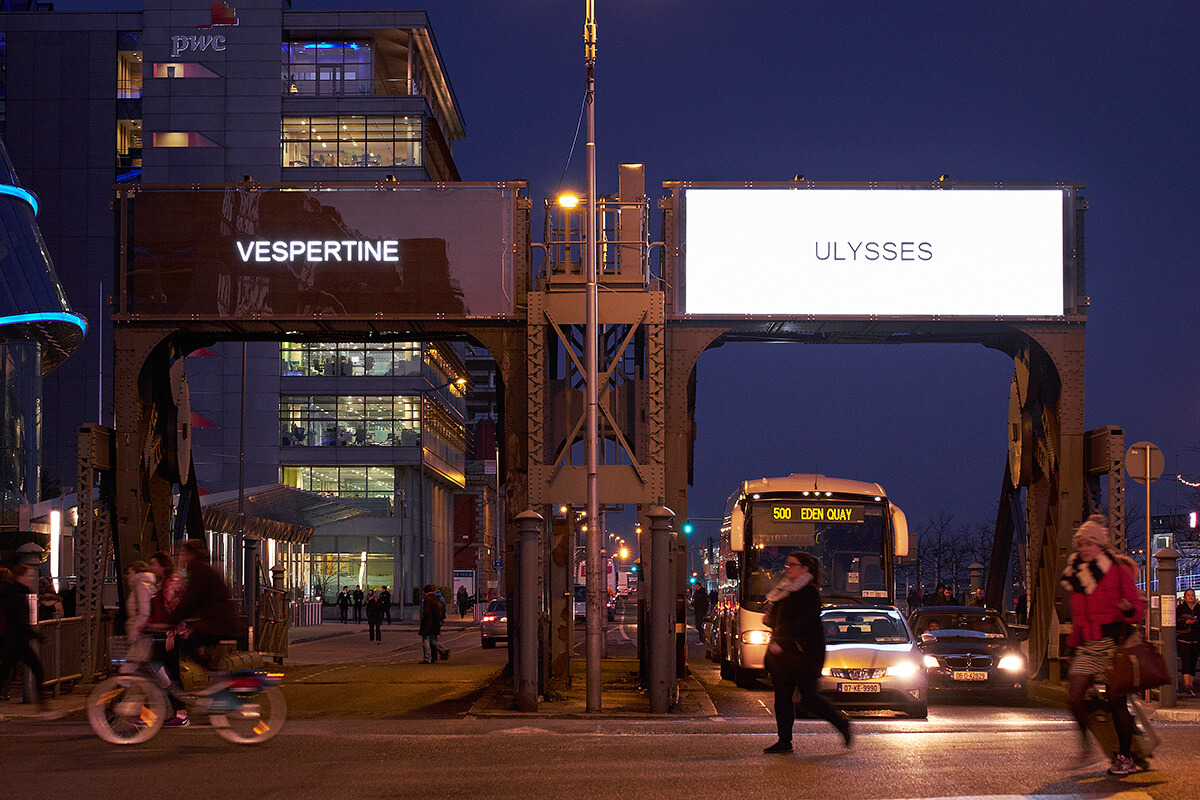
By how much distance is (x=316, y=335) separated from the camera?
22.9 m

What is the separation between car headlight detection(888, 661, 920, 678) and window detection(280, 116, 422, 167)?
6562 centimetres

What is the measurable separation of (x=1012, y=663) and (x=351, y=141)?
214 feet

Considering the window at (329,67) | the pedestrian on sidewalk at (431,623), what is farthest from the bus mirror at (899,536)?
the window at (329,67)

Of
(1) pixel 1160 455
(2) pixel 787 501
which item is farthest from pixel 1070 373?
(2) pixel 787 501

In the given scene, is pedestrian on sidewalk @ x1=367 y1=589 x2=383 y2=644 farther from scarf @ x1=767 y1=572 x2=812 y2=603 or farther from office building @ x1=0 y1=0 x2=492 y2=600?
scarf @ x1=767 y1=572 x2=812 y2=603

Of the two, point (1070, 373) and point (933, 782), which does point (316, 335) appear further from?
point (933, 782)

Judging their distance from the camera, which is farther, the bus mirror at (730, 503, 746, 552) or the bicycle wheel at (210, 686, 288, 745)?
the bus mirror at (730, 503, 746, 552)

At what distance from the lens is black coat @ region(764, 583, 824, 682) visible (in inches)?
440

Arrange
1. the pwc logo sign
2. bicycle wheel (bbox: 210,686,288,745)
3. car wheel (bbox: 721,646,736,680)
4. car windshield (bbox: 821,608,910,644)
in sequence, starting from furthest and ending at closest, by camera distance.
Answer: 1. the pwc logo sign
2. car wheel (bbox: 721,646,736,680)
3. car windshield (bbox: 821,608,910,644)
4. bicycle wheel (bbox: 210,686,288,745)

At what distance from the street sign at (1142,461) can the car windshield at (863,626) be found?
12.0ft

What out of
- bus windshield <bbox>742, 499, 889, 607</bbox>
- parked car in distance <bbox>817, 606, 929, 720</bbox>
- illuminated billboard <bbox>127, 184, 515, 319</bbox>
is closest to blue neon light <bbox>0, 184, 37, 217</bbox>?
illuminated billboard <bbox>127, 184, 515, 319</bbox>

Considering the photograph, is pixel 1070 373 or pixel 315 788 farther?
pixel 1070 373

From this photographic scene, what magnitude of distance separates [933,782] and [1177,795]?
1.51 m

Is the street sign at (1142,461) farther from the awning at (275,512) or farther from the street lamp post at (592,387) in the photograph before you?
the awning at (275,512)
